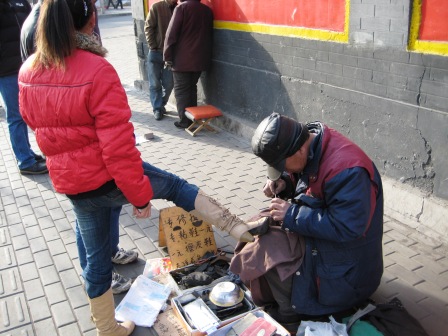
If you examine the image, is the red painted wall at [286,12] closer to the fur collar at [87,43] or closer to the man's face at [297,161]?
the man's face at [297,161]

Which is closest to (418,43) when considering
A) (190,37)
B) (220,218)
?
(220,218)

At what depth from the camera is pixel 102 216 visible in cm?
259

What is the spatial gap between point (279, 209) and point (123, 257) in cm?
153

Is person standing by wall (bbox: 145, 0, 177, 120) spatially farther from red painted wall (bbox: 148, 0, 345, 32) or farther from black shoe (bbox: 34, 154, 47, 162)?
black shoe (bbox: 34, 154, 47, 162)

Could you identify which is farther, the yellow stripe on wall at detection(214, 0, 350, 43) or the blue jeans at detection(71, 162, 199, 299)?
the yellow stripe on wall at detection(214, 0, 350, 43)

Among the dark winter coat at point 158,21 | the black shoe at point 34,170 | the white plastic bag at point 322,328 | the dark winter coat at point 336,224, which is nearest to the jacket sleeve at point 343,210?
the dark winter coat at point 336,224

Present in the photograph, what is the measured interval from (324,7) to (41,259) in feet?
11.6

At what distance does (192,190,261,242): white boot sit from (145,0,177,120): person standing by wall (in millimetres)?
5069

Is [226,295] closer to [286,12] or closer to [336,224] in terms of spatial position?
[336,224]

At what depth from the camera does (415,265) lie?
3.52 meters

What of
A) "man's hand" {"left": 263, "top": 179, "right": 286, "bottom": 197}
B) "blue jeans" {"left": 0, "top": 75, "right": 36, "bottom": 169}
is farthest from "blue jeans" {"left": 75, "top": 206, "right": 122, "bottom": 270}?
"blue jeans" {"left": 0, "top": 75, "right": 36, "bottom": 169}

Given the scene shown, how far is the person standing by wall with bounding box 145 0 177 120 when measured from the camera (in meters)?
7.18

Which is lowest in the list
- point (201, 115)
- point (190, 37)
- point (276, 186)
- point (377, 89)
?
point (201, 115)

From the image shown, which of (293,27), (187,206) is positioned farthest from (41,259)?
(293,27)
